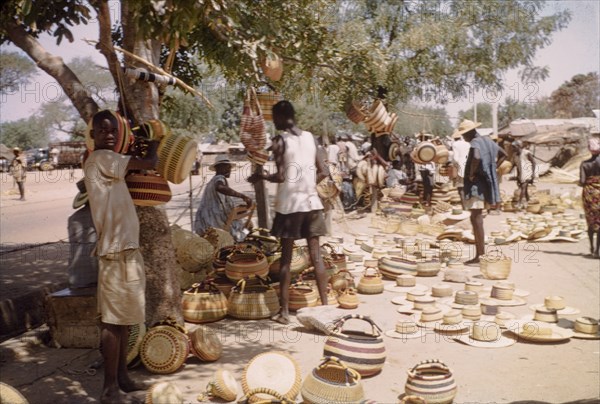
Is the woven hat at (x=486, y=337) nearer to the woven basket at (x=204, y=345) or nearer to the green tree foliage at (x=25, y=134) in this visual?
the woven basket at (x=204, y=345)

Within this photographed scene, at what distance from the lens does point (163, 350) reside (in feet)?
14.1

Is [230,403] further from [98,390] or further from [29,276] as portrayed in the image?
[29,276]

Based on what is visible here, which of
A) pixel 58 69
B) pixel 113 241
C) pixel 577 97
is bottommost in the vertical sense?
pixel 113 241

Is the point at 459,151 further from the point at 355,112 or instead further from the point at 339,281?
the point at 339,281

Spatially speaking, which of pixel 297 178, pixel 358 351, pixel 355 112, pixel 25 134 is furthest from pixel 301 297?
pixel 25 134

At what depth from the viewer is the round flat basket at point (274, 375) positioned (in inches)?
148

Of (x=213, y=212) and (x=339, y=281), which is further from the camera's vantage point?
(x=213, y=212)

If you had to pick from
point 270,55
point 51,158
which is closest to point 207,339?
point 270,55

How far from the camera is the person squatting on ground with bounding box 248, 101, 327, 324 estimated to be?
5461 mm

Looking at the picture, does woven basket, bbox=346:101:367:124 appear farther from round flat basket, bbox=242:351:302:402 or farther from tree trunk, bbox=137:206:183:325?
round flat basket, bbox=242:351:302:402

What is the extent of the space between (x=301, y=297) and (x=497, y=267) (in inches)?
113

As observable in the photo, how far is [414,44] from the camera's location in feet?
48.8

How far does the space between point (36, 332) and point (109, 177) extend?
7.75 feet

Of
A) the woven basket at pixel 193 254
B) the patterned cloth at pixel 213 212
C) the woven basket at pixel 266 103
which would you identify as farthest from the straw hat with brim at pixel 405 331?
the patterned cloth at pixel 213 212
